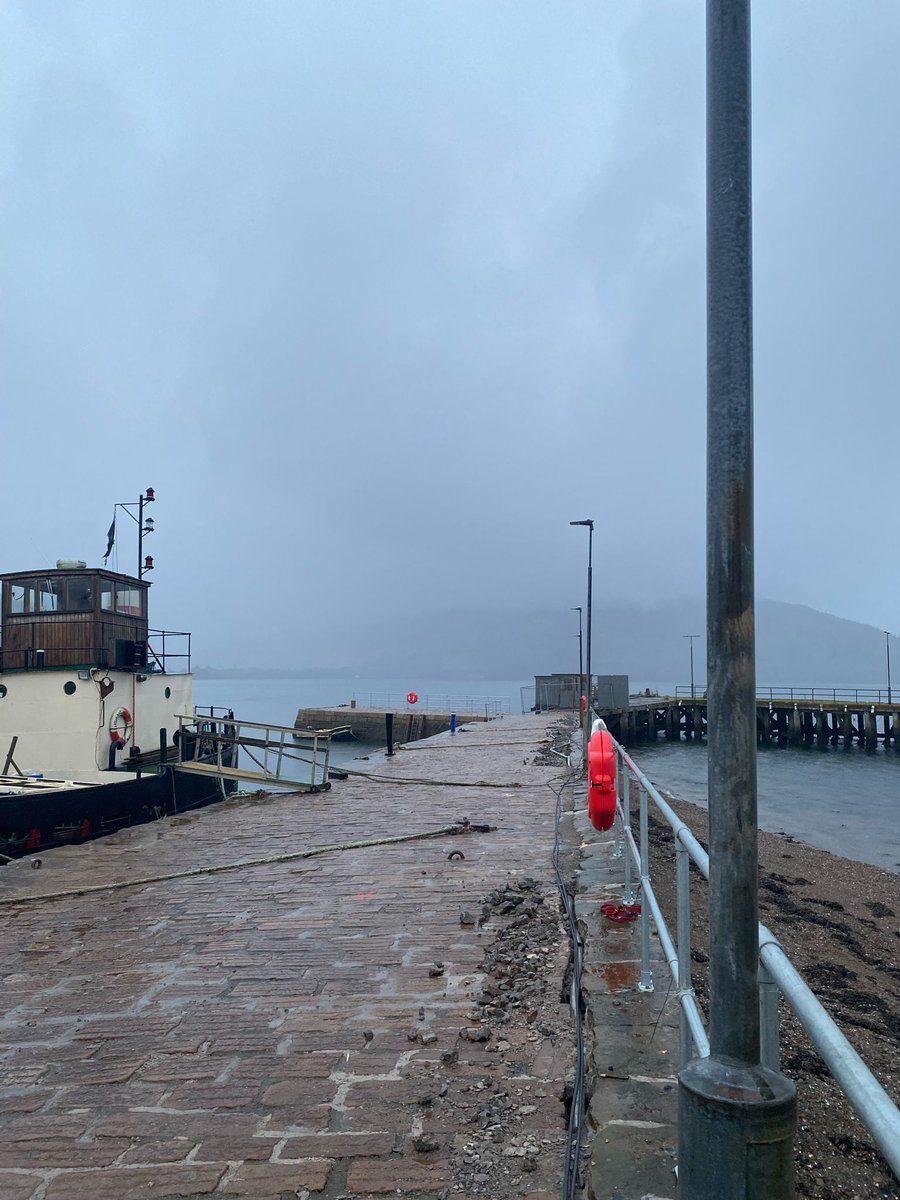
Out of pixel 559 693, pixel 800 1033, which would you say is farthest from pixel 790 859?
pixel 559 693

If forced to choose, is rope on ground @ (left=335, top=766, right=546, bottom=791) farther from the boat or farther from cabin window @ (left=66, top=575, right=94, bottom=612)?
cabin window @ (left=66, top=575, right=94, bottom=612)

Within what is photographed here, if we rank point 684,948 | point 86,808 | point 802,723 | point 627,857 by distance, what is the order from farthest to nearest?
point 802,723, point 86,808, point 627,857, point 684,948

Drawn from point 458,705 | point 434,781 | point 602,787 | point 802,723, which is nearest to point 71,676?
point 434,781

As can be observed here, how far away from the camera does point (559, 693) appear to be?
4875cm

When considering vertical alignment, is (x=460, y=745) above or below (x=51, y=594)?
below

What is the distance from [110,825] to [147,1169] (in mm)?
11920

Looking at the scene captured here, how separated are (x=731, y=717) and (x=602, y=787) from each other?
15.4 ft

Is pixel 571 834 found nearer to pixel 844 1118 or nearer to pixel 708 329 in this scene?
pixel 844 1118

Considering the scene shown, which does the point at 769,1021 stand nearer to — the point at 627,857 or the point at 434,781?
the point at 627,857

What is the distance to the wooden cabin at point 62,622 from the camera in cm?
1564

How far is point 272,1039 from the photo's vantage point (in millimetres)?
4457

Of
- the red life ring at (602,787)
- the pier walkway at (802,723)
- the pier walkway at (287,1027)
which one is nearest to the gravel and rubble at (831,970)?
the pier walkway at (287,1027)

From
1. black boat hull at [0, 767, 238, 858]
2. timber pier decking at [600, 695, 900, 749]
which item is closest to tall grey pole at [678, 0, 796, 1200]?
black boat hull at [0, 767, 238, 858]

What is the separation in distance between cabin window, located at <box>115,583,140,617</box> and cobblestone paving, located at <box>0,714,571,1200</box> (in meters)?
8.49
